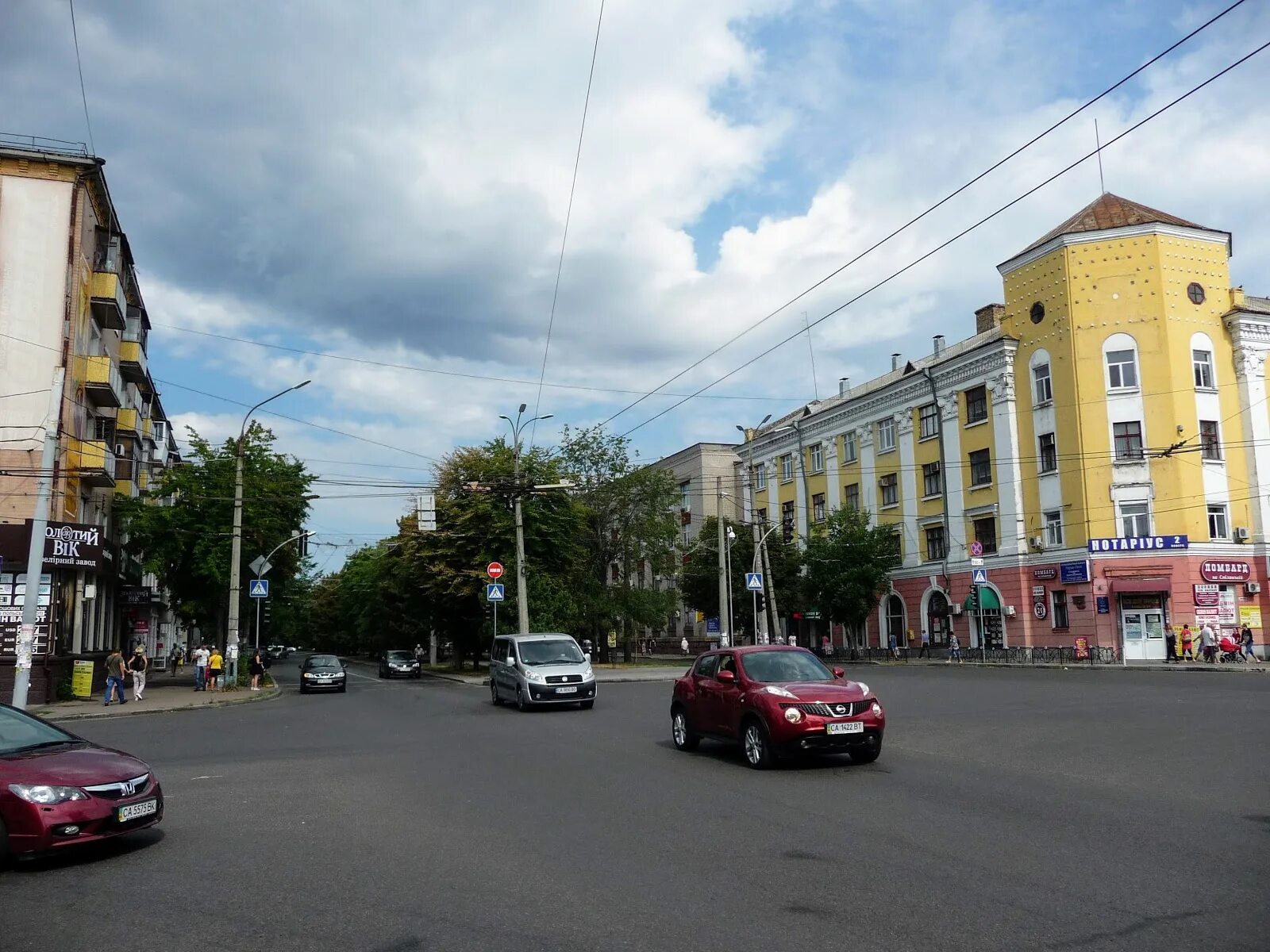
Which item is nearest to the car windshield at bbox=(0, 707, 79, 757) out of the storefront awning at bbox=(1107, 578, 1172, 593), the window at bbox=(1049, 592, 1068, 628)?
the storefront awning at bbox=(1107, 578, 1172, 593)

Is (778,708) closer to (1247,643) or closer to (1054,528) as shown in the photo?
(1247,643)

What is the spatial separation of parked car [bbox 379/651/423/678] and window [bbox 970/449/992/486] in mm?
29938

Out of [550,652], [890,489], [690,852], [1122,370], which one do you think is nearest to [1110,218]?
[1122,370]

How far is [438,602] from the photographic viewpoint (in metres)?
53.1

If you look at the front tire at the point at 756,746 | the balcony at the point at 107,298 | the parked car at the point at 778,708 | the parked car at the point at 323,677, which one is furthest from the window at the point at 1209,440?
the balcony at the point at 107,298

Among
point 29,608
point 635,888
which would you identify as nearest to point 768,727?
point 635,888

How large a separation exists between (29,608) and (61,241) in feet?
60.0

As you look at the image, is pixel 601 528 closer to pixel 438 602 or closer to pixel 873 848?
pixel 438 602

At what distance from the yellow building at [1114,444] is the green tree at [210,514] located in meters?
30.3

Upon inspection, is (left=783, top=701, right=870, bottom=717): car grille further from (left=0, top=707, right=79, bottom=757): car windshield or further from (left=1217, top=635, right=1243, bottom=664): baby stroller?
(left=1217, top=635, right=1243, bottom=664): baby stroller

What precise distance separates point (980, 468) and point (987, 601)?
6.63 meters

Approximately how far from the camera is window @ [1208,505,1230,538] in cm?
4459

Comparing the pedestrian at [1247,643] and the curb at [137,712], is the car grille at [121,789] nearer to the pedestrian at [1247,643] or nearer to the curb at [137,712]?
the curb at [137,712]

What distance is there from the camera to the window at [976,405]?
51344mm
